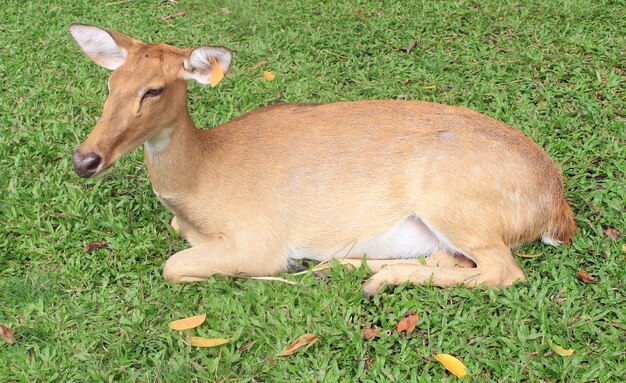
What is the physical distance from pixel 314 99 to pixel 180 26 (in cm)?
187

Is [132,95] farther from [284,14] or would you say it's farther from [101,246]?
[284,14]

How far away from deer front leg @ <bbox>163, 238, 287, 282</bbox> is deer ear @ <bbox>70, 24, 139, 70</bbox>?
1148 mm

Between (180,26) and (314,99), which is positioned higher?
(180,26)

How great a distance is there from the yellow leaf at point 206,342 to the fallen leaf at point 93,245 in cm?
110

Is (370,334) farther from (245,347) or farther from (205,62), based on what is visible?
(205,62)

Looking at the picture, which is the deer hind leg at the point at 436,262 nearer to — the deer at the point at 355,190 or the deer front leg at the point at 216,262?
the deer at the point at 355,190

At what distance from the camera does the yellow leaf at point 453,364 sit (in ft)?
11.7

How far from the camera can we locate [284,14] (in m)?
7.14

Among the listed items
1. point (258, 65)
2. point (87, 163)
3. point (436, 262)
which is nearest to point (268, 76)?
point (258, 65)

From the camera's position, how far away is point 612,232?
4535 millimetres

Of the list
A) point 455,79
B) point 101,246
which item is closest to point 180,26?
point 455,79

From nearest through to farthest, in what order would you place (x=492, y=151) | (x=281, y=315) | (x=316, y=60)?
(x=281, y=315)
(x=492, y=151)
(x=316, y=60)

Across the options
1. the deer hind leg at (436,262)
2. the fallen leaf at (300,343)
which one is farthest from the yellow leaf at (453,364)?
the deer hind leg at (436,262)

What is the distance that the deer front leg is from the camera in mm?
4191
